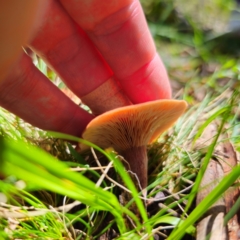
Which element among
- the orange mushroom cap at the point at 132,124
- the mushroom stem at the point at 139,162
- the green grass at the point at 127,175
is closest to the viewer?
the green grass at the point at 127,175

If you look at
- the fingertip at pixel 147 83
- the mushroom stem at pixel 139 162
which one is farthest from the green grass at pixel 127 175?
the fingertip at pixel 147 83

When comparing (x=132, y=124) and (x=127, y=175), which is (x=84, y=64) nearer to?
(x=132, y=124)

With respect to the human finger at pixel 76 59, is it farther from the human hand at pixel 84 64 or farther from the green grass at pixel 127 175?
the green grass at pixel 127 175

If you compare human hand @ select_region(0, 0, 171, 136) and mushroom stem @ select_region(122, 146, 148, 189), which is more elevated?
human hand @ select_region(0, 0, 171, 136)

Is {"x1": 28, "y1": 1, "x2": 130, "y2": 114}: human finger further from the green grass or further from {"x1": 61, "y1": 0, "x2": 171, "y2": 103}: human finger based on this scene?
the green grass

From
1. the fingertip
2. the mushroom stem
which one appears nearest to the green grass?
the mushroom stem

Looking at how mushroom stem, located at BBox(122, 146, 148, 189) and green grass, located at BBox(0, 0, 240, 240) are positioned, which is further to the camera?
mushroom stem, located at BBox(122, 146, 148, 189)

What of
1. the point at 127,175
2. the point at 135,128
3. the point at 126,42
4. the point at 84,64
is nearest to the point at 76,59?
the point at 84,64
